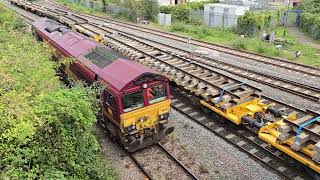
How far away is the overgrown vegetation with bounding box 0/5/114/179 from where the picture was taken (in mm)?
6398

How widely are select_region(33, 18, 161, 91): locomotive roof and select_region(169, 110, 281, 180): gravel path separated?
3291 millimetres

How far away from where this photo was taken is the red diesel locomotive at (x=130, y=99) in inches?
415

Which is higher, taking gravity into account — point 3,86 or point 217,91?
point 3,86

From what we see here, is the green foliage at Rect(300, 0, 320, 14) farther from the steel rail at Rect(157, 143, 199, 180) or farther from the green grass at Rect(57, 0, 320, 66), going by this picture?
the steel rail at Rect(157, 143, 199, 180)

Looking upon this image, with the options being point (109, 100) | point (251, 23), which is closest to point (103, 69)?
point (109, 100)

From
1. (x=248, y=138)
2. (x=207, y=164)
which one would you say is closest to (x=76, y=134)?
(x=207, y=164)

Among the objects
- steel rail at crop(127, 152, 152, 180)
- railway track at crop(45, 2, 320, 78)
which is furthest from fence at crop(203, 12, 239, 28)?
steel rail at crop(127, 152, 152, 180)

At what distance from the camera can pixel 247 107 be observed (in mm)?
12773

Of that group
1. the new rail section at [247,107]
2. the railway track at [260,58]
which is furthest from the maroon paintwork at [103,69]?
the railway track at [260,58]

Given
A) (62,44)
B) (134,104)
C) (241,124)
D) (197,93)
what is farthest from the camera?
(62,44)

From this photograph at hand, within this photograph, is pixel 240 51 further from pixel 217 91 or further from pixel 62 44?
pixel 62 44

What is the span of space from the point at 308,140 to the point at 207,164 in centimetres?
344

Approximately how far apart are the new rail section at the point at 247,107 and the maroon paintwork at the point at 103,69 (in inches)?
121

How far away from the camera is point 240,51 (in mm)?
24469
